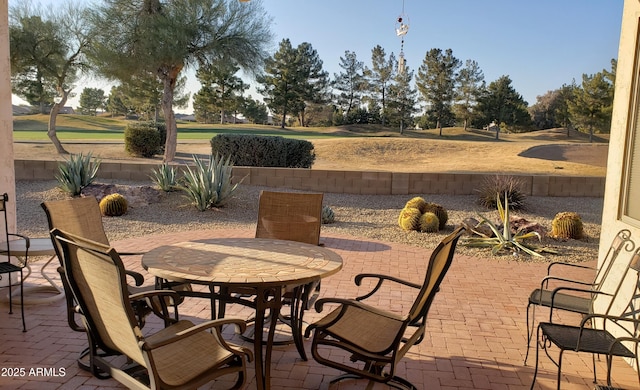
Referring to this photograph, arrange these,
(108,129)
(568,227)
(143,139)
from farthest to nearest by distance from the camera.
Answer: (108,129)
(143,139)
(568,227)

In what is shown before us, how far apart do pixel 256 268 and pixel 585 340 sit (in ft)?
6.84

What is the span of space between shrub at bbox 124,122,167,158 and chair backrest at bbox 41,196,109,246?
17.3 m

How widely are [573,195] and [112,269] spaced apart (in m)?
12.1

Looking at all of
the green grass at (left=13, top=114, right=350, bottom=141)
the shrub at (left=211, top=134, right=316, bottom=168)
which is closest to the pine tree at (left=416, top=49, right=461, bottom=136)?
the green grass at (left=13, top=114, right=350, bottom=141)

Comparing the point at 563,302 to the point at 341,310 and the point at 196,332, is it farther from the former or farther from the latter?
the point at 196,332

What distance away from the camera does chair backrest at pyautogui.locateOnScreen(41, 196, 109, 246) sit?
3.64 m

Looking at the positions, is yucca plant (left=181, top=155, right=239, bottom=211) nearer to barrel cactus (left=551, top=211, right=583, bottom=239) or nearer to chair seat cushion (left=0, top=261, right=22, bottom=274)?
chair seat cushion (left=0, top=261, right=22, bottom=274)

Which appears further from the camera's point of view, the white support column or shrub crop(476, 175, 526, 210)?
shrub crop(476, 175, 526, 210)

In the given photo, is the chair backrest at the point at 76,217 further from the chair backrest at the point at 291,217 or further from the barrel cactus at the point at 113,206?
the barrel cactus at the point at 113,206

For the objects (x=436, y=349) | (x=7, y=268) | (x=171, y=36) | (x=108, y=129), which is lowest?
(x=436, y=349)

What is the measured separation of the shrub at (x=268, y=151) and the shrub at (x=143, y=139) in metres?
7.75

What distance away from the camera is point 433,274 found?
9.11ft

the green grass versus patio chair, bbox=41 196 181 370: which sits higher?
the green grass

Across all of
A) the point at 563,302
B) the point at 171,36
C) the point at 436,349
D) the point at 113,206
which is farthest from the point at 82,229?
→ the point at 171,36
